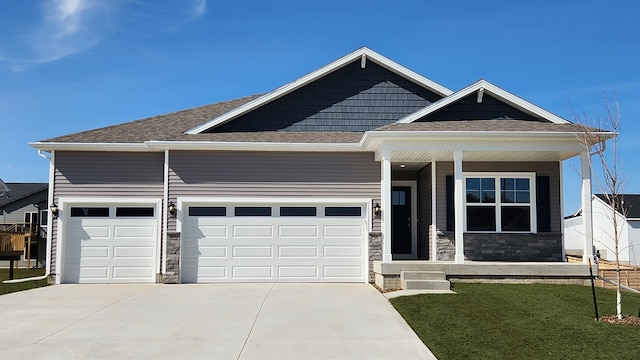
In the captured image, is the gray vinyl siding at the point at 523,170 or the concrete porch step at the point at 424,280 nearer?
the concrete porch step at the point at 424,280

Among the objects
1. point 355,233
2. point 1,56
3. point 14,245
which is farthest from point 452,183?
point 14,245

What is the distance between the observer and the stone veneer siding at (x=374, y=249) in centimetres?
1384

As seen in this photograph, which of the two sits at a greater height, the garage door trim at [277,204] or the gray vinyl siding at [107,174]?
the gray vinyl siding at [107,174]

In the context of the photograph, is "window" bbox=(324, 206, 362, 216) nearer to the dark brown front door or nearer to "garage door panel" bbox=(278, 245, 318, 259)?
"garage door panel" bbox=(278, 245, 318, 259)

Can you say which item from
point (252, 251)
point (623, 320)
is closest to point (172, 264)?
point (252, 251)

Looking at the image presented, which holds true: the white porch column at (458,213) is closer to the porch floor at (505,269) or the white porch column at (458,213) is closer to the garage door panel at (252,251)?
the porch floor at (505,269)

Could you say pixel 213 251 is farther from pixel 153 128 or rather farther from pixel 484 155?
pixel 484 155

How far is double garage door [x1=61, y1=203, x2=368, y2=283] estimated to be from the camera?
46.2 feet

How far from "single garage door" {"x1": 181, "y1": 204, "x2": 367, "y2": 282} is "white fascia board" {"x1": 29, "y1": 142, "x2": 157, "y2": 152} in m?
2.07

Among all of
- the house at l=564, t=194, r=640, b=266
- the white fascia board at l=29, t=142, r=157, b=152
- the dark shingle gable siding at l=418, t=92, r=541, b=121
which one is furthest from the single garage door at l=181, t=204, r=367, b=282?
the house at l=564, t=194, r=640, b=266

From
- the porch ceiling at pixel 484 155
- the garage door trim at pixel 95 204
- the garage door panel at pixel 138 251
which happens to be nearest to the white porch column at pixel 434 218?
the porch ceiling at pixel 484 155

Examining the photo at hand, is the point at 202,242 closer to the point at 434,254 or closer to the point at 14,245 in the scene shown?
the point at 434,254

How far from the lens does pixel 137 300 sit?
11055 millimetres

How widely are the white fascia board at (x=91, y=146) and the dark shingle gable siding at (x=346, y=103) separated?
292 centimetres
